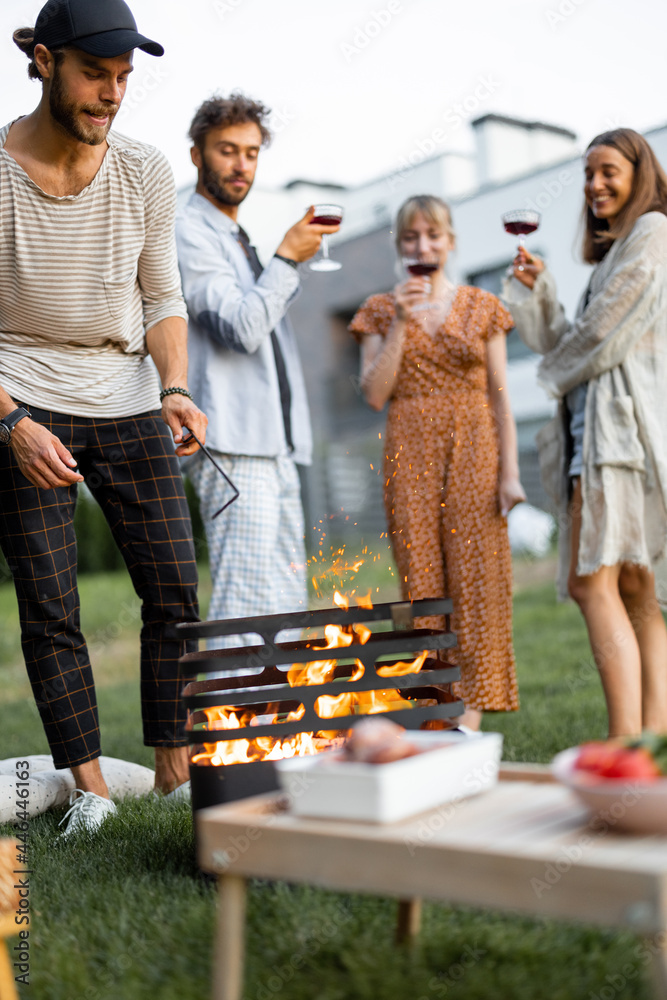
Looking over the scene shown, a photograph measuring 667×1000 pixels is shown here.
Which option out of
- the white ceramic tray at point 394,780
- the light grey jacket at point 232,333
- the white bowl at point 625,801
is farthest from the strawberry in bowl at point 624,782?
the light grey jacket at point 232,333

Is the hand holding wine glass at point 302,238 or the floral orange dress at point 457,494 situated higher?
the hand holding wine glass at point 302,238

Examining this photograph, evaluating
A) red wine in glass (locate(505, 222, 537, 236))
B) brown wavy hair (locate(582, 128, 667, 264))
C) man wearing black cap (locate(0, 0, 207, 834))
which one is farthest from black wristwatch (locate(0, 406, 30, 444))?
brown wavy hair (locate(582, 128, 667, 264))

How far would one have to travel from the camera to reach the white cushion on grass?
2.77 metres

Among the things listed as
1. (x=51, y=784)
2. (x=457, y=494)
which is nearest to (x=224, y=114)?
(x=457, y=494)

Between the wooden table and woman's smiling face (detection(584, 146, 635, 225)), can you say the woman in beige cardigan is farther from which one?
the wooden table

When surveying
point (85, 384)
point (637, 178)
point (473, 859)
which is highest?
point (637, 178)

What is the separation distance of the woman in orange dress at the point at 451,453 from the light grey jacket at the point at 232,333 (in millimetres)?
378

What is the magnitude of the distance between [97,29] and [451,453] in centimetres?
176

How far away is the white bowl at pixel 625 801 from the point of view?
1.11m

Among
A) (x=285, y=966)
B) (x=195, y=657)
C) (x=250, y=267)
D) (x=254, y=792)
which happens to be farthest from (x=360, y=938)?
(x=250, y=267)

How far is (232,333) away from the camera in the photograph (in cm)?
331

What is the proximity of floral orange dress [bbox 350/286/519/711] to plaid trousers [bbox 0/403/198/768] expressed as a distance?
0.91 m

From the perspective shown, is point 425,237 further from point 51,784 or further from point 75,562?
point 51,784

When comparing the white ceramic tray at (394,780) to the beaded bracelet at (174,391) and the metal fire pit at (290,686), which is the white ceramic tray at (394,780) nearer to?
the metal fire pit at (290,686)
